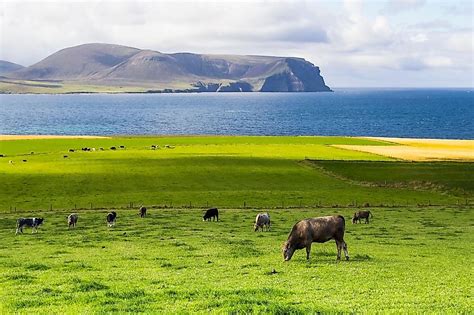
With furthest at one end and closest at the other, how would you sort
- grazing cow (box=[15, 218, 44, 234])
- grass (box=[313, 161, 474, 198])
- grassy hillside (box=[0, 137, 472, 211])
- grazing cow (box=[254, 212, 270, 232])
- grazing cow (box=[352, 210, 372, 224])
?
grass (box=[313, 161, 474, 198]) < grassy hillside (box=[0, 137, 472, 211]) < grazing cow (box=[352, 210, 372, 224]) < grazing cow (box=[254, 212, 270, 232]) < grazing cow (box=[15, 218, 44, 234])

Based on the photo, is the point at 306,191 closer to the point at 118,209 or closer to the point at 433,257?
the point at 118,209

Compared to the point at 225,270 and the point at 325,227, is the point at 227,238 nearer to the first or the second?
the point at 325,227

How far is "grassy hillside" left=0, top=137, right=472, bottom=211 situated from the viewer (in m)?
65.8

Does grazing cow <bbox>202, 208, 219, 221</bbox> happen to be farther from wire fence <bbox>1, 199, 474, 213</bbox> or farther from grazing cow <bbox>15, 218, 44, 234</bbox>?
grazing cow <bbox>15, 218, 44, 234</bbox>

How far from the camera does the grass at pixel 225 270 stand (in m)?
17.1

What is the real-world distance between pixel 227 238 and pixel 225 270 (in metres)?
13.7

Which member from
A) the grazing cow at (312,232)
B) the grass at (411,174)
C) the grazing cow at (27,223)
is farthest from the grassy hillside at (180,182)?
the grazing cow at (312,232)

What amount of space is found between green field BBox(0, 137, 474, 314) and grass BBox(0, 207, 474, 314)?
92 millimetres

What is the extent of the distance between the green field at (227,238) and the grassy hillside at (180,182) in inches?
10.4

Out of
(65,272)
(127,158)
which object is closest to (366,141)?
(127,158)

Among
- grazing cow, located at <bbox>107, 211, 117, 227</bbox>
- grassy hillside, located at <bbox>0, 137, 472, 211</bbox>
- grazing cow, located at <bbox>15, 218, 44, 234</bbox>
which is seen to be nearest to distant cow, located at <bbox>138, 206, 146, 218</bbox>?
grazing cow, located at <bbox>107, 211, 117, 227</bbox>

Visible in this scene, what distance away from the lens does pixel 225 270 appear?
24.7 meters

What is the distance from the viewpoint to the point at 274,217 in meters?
53.2

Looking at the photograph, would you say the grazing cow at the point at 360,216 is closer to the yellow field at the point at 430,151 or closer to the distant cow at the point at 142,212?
the distant cow at the point at 142,212
